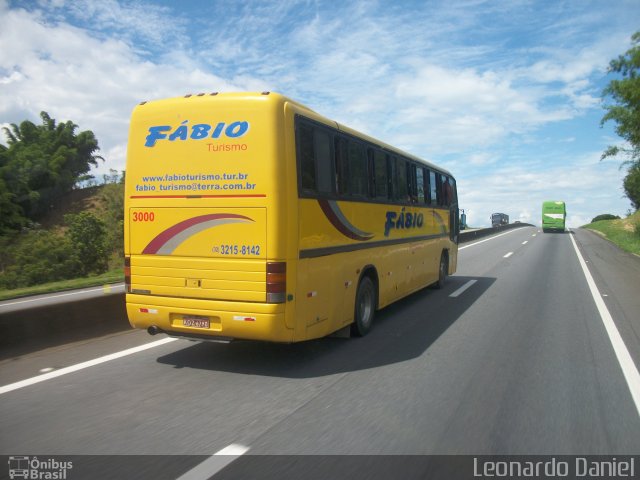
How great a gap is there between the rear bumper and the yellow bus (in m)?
0.01

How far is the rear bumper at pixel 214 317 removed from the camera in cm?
556

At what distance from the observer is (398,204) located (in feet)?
29.8

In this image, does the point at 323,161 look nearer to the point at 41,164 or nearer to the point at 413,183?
the point at 413,183

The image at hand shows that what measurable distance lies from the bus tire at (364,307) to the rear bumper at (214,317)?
184 centimetres

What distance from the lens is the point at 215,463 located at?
12.0 feet

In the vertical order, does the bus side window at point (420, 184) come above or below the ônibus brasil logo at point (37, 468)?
above

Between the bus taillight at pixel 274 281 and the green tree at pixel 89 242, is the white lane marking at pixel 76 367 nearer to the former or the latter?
the bus taillight at pixel 274 281

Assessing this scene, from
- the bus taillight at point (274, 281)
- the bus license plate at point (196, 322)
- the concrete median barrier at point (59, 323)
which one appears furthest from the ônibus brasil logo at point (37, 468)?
the concrete median barrier at point (59, 323)

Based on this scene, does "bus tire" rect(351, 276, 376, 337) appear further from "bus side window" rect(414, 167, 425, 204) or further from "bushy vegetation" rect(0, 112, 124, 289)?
"bushy vegetation" rect(0, 112, 124, 289)

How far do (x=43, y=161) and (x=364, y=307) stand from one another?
70.7 metres

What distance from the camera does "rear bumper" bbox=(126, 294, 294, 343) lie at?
5.56m

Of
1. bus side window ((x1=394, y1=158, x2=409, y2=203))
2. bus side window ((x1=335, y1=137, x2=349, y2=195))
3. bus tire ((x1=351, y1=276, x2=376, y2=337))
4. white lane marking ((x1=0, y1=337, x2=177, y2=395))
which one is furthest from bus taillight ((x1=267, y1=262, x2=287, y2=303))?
bus side window ((x1=394, y1=158, x2=409, y2=203))

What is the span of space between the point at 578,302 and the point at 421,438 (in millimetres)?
8063

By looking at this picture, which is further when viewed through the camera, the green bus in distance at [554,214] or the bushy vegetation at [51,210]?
the green bus in distance at [554,214]
